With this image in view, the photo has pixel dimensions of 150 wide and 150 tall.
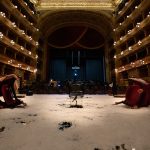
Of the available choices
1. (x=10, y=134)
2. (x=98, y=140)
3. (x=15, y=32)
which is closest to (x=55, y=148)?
(x=98, y=140)

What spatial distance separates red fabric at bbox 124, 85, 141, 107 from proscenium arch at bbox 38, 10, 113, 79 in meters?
25.7

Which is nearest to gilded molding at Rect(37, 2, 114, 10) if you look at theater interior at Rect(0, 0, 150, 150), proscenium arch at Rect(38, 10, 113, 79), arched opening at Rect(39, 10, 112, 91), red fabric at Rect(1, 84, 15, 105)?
theater interior at Rect(0, 0, 150, 150)

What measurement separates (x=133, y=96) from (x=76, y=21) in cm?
2800

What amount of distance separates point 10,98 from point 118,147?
18.9 feet

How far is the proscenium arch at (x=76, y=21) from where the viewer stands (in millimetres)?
31375

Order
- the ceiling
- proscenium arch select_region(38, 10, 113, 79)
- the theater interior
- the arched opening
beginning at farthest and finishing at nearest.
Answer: the arched opening < proscenium arch select_region(38, 10, 113, 79) < the ceiling < the theater interior

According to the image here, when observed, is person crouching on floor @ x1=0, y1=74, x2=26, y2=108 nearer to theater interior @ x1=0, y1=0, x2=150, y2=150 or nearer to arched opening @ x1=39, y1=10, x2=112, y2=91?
theater interior @ x1=0, y1=0, x2=150, y2=150

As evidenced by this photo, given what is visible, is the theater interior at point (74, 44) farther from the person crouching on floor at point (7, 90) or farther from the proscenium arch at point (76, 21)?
the person crouching on floor at point (7, 90)

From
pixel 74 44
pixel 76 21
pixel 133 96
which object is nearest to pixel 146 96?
pixel 133 96

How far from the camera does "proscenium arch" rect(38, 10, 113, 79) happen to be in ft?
103

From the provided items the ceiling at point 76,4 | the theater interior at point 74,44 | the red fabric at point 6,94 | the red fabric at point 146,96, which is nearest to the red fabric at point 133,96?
the red fabric at point 146,96

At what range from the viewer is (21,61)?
28250mm

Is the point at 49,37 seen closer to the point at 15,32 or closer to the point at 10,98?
the point at 15,32

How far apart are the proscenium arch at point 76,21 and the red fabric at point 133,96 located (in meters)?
25.7
